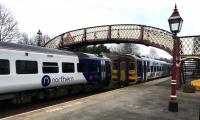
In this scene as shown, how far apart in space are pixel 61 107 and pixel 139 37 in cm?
2007

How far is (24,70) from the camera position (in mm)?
12664

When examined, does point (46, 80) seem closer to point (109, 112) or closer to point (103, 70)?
point (109, 112)

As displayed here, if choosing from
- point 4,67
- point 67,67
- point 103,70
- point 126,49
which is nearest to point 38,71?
point 4,67

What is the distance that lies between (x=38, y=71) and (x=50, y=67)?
3.77ft

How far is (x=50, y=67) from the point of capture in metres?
14.8

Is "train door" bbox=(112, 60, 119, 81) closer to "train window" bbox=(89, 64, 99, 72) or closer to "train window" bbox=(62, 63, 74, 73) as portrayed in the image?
"train window" bbox=(89, 64, 99, 72)

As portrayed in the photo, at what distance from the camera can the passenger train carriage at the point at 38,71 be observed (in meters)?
11.7

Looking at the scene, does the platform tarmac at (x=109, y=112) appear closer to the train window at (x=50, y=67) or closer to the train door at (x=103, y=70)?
the train window at (x=50, y=67)

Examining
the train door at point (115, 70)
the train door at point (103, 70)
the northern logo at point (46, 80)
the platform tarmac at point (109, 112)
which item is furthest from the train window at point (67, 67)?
the train door at point (115, 70)

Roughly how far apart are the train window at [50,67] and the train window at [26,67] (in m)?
0.70

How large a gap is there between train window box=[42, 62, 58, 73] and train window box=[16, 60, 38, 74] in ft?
2.30

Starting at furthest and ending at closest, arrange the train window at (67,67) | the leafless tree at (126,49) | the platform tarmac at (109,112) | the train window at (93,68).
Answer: the leafless tree at (126,49) → the train window at (93,68) → the train window at (67,67) → the platform tarmac at (109,112)

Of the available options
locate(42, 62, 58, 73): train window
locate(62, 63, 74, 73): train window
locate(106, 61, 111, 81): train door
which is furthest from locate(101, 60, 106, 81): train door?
locate(42, 62, 58, 73): train window

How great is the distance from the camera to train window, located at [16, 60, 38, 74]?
12292mm
